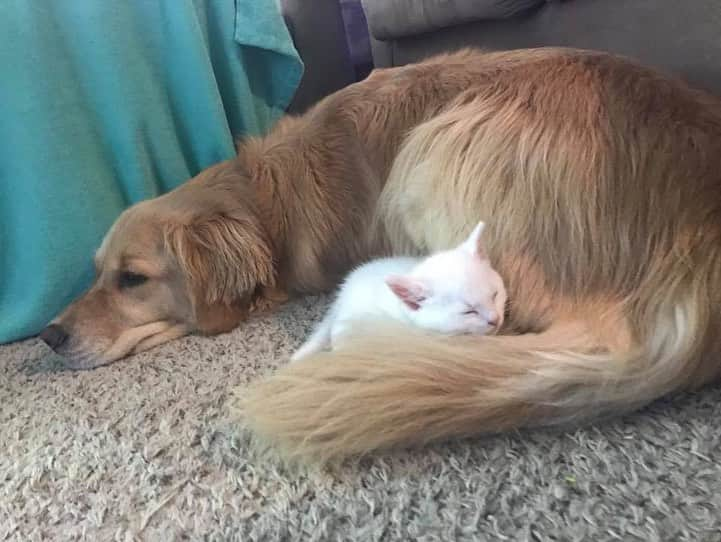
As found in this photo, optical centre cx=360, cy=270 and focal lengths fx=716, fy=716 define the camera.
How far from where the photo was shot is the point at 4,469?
1.10m

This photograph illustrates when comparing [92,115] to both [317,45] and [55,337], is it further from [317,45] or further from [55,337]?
[317,45]

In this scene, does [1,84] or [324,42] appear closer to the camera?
[1,84]

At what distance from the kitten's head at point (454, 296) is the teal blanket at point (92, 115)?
2.94 ft

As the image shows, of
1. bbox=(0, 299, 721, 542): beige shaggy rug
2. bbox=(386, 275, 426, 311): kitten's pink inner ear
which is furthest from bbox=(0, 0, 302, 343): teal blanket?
bbox=(386, 275, 426, 311): kitten's pink inner ear

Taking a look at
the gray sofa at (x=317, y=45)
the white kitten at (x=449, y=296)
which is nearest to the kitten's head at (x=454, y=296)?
the white kitten at (x=449, y=296)

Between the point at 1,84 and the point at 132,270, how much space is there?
0.50 meters

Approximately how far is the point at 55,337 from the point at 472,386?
89 cm

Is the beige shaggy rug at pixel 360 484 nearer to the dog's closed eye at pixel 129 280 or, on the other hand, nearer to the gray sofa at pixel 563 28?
the dog's closed eye at pixel 129 280

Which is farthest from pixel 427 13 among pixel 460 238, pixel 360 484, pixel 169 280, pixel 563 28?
pixel 360 484

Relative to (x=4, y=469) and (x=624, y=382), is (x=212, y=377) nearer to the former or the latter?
(x=4, y=469)

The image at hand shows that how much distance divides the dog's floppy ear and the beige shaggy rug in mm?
302

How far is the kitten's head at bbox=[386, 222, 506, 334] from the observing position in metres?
1.10

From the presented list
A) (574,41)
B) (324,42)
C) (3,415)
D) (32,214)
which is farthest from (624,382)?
(324,42)

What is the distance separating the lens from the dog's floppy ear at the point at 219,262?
1.46 meters
